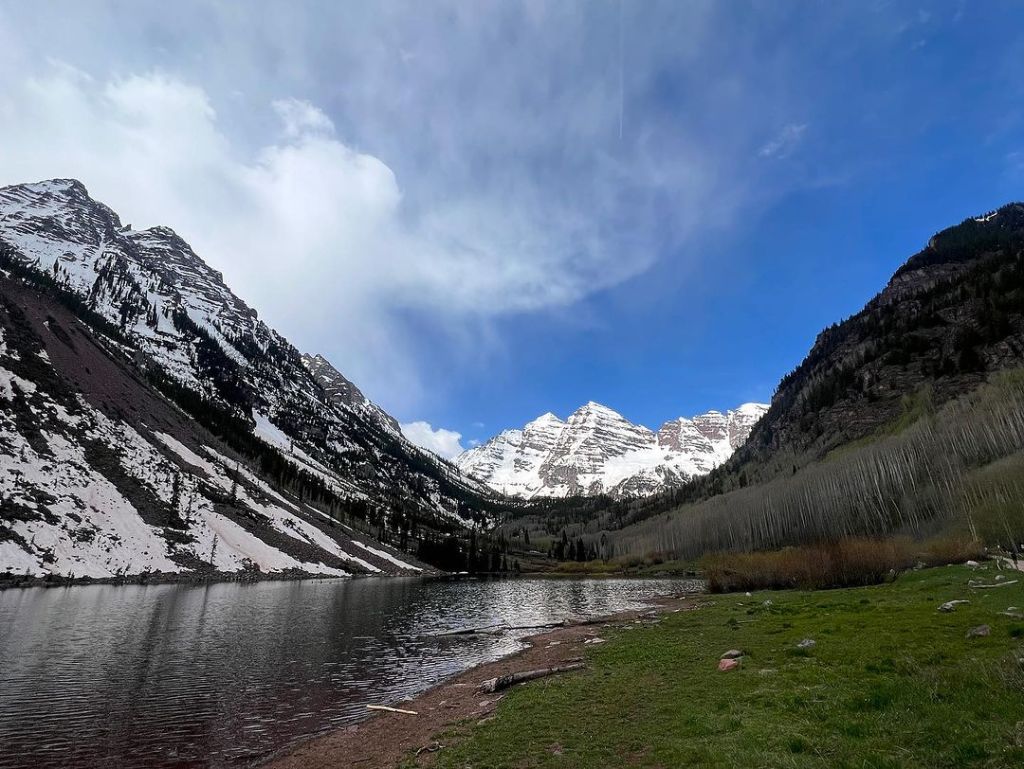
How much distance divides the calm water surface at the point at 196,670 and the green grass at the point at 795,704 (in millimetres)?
9822

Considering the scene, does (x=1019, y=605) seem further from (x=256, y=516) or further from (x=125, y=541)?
(x=256, y=516)

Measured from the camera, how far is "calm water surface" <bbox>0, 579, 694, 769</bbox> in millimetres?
19141

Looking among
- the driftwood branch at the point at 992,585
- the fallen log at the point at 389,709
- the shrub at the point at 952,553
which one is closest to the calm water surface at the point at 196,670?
the fallen log at the point at 389,709

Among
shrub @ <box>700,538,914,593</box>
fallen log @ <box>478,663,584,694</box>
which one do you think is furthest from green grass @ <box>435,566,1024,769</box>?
shrub @ <box>700,538,914,593</box>

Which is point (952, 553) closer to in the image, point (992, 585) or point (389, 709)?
point (992, 585)

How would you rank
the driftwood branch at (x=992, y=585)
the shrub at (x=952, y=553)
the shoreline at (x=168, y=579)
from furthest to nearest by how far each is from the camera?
the shoreline at (x=168, y=579)
the shrub at (x=952, y=553)
the driftwood branch at (x=992, y=585)

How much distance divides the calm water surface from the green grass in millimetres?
9822

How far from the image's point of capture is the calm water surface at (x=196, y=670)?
62.8 feet

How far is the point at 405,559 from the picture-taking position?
573 ft

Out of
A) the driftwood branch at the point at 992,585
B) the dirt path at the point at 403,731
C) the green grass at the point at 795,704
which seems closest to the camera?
the green grass at the point at 795,704

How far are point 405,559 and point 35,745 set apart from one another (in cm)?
16438

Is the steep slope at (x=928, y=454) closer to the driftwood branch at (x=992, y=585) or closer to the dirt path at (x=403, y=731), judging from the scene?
the driftwood branch at (x=992, y=585)

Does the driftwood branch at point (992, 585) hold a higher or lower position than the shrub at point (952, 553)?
lower

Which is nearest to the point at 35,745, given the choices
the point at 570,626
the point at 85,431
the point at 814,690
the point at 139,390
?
the point at 814,690
